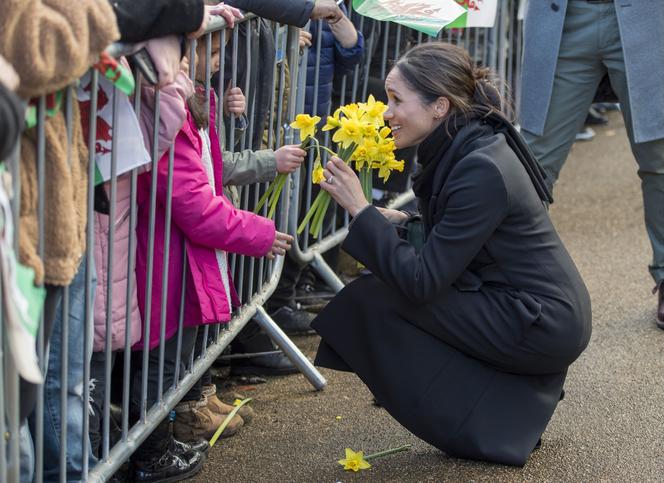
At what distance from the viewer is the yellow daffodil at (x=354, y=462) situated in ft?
12.1

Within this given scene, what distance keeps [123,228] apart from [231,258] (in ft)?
2.88

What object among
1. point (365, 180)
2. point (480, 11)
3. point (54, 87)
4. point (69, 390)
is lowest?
point (69, 390)

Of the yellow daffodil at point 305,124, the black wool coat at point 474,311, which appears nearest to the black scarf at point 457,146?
the black wool coat at point 474,311

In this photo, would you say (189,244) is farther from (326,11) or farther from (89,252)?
(326,11)

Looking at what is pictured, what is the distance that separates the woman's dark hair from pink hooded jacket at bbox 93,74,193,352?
881mm

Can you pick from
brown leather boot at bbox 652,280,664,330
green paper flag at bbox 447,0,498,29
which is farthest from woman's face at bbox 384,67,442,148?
green paper flag at bbox 447,0,498,29

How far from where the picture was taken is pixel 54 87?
2.33m

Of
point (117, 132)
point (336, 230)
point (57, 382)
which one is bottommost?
point (336, 230)

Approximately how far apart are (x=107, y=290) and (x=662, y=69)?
9.63ft

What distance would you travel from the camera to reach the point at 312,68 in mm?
4816

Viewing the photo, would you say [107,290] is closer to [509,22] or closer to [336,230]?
[336,230]

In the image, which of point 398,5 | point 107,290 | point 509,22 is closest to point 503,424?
point 107,290

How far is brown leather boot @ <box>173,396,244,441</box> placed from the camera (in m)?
3.90

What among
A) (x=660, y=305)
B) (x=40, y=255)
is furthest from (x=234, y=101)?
(x=660, y=305)
